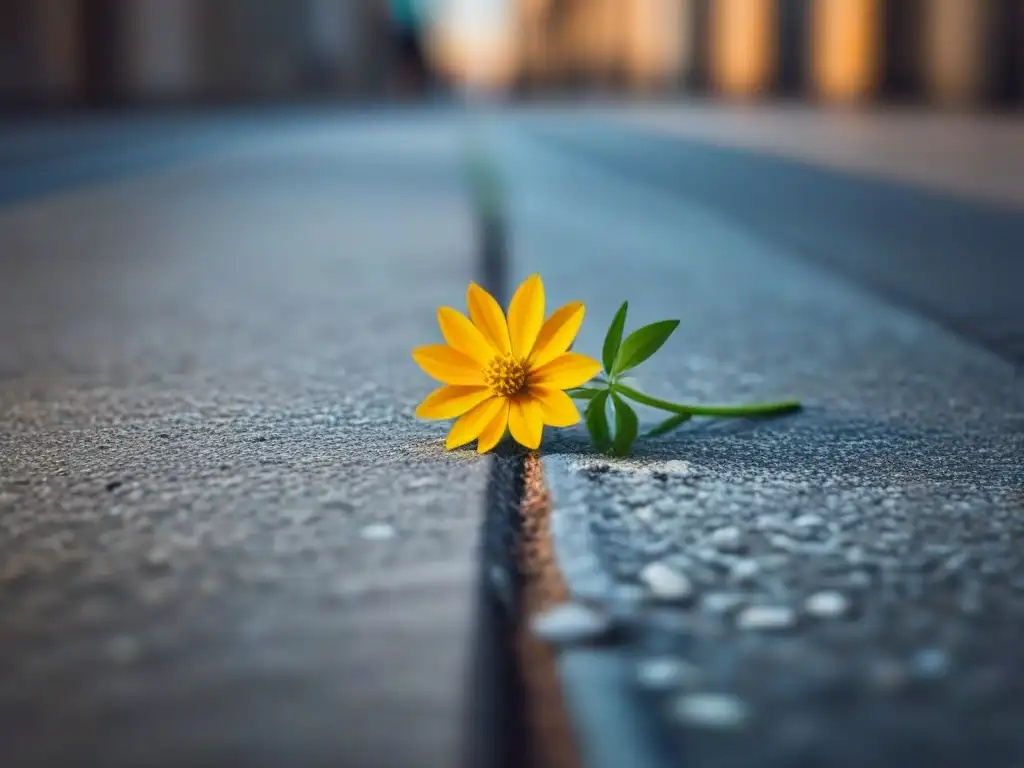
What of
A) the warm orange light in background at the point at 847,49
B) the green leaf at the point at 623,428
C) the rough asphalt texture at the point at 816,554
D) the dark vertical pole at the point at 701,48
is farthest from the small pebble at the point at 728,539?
the dark vertical pole at the point at 701,48

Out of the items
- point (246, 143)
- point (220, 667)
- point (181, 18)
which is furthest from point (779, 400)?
point (181, 18)

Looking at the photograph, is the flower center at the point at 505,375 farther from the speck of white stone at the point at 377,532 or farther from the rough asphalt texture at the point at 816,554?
the speck of white stone at the point at 377,532

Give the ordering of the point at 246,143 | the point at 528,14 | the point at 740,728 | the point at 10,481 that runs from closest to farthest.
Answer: the point at 740,728 < the point at 10,481 < the point at 246,143 < the point at 528,14

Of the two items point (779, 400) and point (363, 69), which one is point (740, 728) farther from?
point (363, 69)

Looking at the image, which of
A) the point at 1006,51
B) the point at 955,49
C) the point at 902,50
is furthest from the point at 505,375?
the point at 902,50

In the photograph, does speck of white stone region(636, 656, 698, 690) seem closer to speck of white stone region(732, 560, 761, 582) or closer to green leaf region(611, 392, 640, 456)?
speck of white stone region(732, 560, 761, 582)

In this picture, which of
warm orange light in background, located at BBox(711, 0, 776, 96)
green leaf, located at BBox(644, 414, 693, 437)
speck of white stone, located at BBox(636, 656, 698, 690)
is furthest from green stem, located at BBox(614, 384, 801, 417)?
warm orange light in background, located at BBox(711, 0, 776, 96)

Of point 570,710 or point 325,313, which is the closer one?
point 570,710

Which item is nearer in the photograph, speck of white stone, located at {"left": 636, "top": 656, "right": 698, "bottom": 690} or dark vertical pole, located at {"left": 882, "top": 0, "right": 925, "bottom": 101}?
speck of white stone, located at {"left": 636, "top": 656, "right": 698, "bottom": 690}
